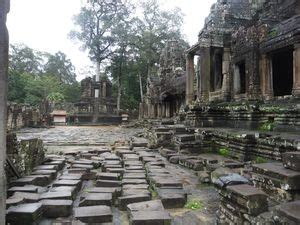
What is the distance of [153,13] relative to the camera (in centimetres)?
3794

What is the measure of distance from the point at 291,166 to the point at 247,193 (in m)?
0.69

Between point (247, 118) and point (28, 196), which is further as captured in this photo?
point (247, 118)

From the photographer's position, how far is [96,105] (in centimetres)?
3856

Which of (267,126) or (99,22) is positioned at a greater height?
(99,22)

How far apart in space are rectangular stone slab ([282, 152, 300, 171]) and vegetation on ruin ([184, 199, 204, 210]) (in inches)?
48.9

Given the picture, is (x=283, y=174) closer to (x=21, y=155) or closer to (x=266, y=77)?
(x=21, y=155)

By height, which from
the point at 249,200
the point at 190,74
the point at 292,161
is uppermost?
the point at 190,74

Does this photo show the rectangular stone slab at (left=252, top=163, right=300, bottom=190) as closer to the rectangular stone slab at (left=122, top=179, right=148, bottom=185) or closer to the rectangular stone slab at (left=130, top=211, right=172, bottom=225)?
the rectangular stone slab at (left=130, top=211, right=172, bottom=225)

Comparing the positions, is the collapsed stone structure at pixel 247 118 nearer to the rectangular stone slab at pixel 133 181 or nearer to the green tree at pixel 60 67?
the rectangular stone slab at pixel 133 181

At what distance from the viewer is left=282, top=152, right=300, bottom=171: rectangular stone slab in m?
3.27

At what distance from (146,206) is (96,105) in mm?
35450

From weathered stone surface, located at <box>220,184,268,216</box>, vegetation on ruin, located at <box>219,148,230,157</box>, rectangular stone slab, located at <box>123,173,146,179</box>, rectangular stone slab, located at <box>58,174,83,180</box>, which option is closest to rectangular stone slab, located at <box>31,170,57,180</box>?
rectangular stone slab, located at <box>58,174,83,180</box>

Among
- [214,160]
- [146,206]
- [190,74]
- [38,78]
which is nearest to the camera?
[146,206]

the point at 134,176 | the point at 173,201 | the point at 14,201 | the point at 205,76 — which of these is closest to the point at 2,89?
the point at 14,201
